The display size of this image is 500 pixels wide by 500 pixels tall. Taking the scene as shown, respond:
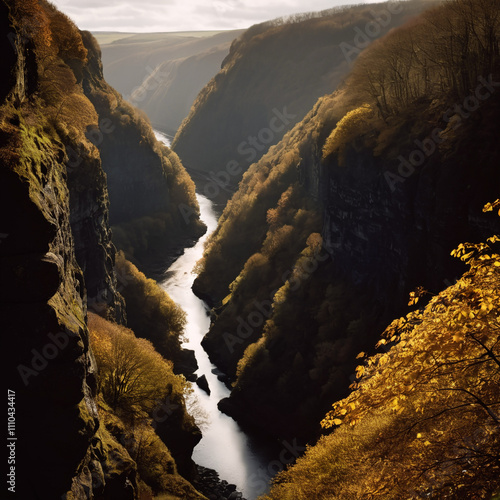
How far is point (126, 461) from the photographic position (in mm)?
33312

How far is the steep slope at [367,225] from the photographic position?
49219 mm

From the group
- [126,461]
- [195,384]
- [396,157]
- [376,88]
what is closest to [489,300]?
[126,461]

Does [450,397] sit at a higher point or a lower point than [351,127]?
lower

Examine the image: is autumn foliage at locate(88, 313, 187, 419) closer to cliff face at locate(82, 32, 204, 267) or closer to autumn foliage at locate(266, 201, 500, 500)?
autumn foliage at locate(266, 201, 500, 500)

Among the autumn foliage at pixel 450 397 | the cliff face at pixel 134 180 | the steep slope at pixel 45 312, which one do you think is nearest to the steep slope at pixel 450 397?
the autumn foliage at pixel 450 397

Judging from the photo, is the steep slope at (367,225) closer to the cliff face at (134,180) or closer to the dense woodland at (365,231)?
the dense woodland at (365,231)

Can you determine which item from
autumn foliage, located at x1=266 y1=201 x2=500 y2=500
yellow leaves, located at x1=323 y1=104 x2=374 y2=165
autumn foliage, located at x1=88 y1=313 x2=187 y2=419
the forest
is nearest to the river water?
the forest

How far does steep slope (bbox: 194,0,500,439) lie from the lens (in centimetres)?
4922

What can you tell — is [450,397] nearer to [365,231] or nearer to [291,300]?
[365,231]

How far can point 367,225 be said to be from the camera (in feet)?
215

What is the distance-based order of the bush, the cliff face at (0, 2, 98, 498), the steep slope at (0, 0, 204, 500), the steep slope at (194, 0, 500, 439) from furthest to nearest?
the bush → the steep slope at (194, 0, 500, 439) → the steep slope at (0, 0, 204, 500) → the cliff face at (0, 2, 98, 498)

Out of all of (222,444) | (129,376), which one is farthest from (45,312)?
(222,444)

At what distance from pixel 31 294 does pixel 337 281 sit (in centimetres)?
5351

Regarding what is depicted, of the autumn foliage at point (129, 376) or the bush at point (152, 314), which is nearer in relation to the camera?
the autumn foliage at point (129, 376)
